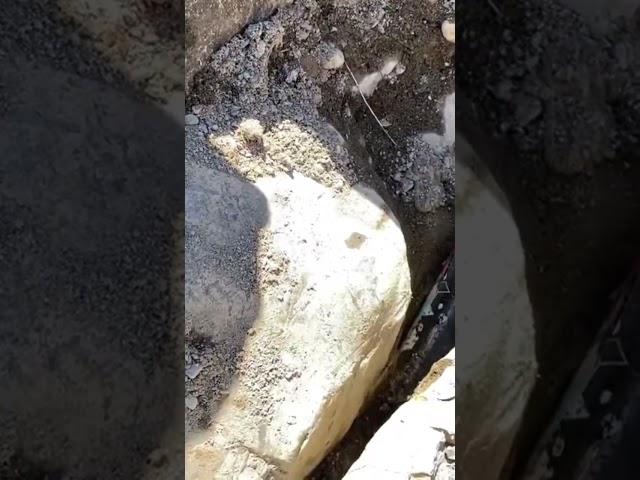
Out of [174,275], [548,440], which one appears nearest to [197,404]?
[174,275]

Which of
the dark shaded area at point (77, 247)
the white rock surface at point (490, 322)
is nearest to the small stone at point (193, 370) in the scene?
the dark shaded area at point (77, 247)

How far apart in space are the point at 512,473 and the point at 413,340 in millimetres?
960

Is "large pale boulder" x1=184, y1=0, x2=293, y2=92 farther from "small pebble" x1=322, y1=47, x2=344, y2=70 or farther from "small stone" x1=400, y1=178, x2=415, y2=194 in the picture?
"small stone" x1=400, y1=178, x2=415, y2=194

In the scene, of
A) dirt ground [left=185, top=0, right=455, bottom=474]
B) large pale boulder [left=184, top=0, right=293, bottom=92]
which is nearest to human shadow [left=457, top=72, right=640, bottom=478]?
dirt ground [left=185, top=0, right=455, bottom=474]

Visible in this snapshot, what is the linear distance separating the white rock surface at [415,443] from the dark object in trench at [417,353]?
0.17 m

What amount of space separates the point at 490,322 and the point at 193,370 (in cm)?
83

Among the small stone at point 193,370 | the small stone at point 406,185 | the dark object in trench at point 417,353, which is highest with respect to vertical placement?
the small stone at point 406,185

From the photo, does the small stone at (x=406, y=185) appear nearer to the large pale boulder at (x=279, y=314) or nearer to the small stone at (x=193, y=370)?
the large pale boulder at (x=279, y=314)

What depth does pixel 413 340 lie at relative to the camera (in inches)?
88.7

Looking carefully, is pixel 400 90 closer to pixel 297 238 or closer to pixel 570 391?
pixel 297 238

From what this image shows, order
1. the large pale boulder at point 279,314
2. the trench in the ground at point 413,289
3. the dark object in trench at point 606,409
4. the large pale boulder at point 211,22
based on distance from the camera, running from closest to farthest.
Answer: the dark object in trench at point 606,409, the large pale boulder at point 279,314, the large pale boulder at point 211,22, the trench in the ground at point 413,289

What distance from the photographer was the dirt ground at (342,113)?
1.92 meters

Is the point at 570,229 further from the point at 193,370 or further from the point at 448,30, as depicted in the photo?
the point at 448,30

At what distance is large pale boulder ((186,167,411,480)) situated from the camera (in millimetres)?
1742
